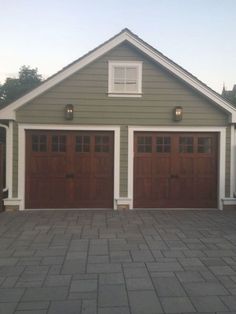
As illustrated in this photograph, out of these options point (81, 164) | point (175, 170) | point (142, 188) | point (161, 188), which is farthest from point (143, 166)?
point (81, 164)

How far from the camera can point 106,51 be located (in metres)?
9.55

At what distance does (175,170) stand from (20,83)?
18.0 meters

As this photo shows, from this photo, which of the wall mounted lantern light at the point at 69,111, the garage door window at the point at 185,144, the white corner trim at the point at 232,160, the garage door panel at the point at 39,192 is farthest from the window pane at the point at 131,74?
the garage door panel at the point at 39,192

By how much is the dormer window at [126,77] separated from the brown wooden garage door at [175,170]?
1.22m

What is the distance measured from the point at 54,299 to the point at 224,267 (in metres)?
2.38

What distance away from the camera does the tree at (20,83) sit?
76.0 feet

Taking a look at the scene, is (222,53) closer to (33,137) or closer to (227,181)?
(227,181)

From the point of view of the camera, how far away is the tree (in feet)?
76.0

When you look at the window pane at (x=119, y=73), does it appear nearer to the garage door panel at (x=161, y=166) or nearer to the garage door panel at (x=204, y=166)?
the garage door panel at (x=161, y=166)

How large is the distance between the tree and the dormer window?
48.0 feet

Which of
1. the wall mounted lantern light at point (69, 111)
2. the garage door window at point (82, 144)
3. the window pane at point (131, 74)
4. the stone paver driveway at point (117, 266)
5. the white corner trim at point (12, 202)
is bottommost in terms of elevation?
the stone paver driveway at point (117, 266)

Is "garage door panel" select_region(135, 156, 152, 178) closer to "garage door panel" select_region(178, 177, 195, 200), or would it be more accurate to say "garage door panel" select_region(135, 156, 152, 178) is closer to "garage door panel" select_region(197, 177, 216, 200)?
"garage door panel" select_region(178, 177, 195, 200)

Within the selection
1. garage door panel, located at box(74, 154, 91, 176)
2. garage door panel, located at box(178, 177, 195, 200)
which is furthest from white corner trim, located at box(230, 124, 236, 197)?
garage door panel, located at box(74, 154, 91, 176)

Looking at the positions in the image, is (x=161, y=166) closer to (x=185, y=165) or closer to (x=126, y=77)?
(x=185, y=165)
